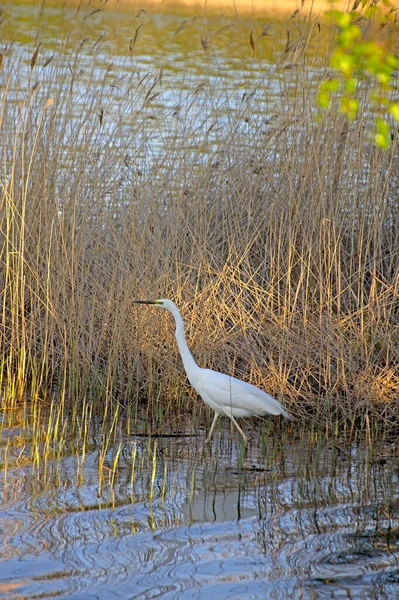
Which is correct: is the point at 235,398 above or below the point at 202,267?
below

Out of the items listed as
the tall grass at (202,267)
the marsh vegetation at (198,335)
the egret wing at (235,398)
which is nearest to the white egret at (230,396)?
the egret wing at (235,398)

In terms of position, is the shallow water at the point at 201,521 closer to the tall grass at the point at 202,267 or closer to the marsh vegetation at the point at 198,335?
the marsh vegetation at the point at 198,335

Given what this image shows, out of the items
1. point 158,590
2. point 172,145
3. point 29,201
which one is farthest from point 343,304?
point 158,590

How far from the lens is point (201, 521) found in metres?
3.07

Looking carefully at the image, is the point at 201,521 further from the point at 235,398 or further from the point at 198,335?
the point at 198,335

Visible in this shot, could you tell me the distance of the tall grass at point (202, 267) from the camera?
438cm

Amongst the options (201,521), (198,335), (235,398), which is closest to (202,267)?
(198,335)

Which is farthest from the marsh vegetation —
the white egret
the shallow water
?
the white egret

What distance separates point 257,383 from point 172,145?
1.74 meters

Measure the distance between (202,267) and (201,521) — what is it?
203cm

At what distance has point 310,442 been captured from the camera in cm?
394

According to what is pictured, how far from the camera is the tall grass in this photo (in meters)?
4.38

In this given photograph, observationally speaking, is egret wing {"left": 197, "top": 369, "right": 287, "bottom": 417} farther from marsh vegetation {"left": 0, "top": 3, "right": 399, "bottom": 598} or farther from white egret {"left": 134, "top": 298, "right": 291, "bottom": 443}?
marsh vegetation {"left": 0, "top": 3, "right": 399, "bottom": 598}

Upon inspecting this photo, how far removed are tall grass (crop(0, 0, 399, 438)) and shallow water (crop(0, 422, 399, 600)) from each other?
0.48 metres
